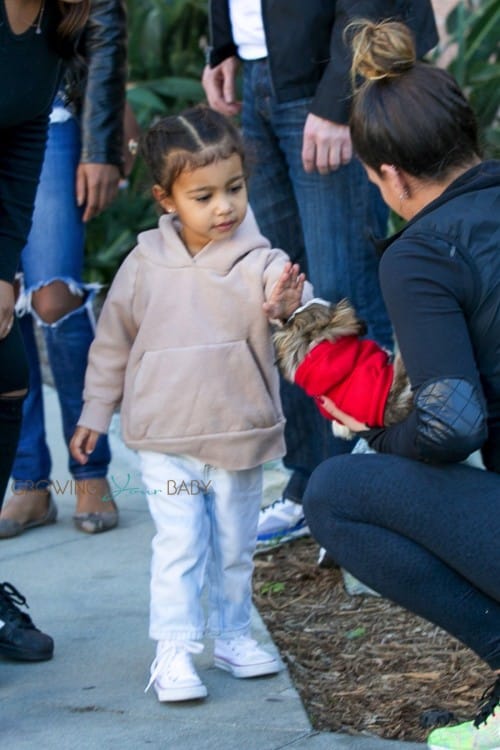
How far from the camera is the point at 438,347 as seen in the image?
2.41 m

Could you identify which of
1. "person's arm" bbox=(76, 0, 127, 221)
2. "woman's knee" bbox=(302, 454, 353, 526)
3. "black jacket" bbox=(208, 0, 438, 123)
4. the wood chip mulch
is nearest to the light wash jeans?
the wood chip mulch

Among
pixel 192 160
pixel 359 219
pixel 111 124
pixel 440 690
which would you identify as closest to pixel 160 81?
pixel 111 124

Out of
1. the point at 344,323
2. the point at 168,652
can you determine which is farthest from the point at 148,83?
the point at 344,323

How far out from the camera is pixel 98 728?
2.91 meters

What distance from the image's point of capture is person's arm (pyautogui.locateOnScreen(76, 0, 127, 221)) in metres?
4.13

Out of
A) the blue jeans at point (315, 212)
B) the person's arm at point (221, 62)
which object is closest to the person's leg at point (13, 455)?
the blue jeans at point (315, 212)

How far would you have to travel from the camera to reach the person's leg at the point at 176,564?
306 centimetres

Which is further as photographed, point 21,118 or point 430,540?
point 21,118

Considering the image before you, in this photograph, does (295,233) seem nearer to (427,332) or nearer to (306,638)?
(306,638)

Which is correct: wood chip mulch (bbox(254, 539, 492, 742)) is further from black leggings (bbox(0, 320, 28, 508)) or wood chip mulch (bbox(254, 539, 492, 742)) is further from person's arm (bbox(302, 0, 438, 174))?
person's arm (bbox(302, 0, 438, 174))

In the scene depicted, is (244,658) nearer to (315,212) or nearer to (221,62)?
(315,212)

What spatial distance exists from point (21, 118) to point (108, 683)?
134cm

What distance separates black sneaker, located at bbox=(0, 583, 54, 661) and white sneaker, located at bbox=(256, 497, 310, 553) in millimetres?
956

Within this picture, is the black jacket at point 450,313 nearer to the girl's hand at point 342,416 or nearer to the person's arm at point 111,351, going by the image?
the girl's hand at point 342,416
